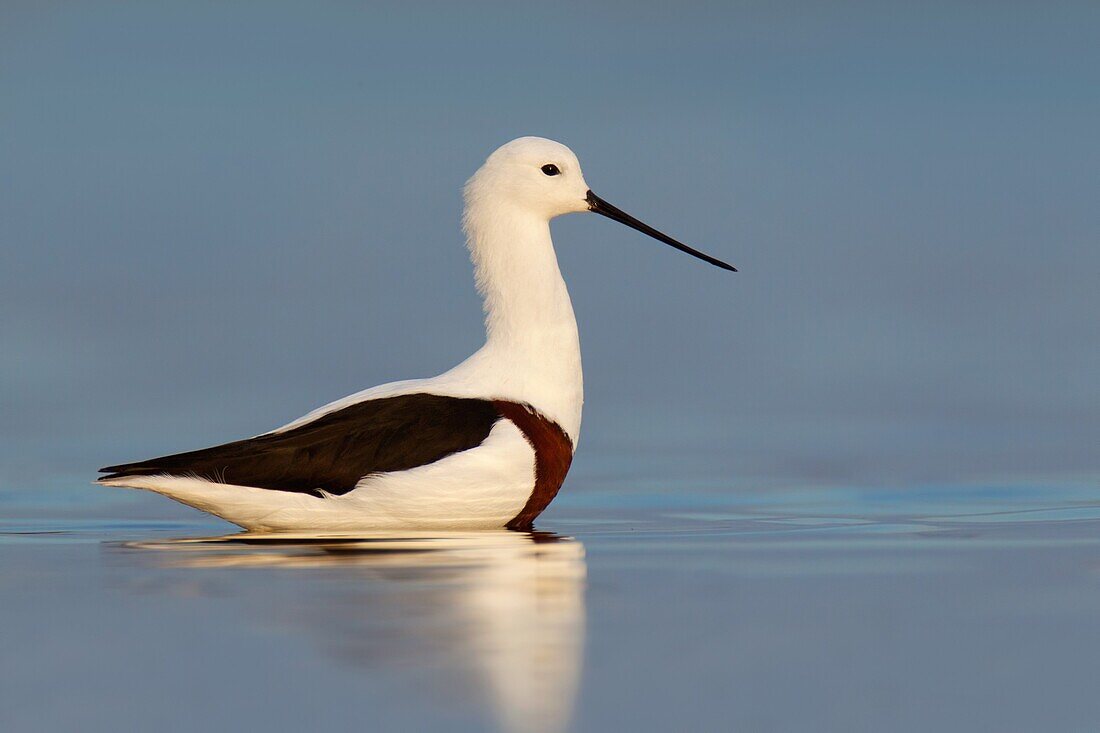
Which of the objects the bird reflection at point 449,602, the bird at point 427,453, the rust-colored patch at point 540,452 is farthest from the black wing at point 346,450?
the bird reflection at point 449,602

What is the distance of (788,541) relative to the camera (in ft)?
33.4

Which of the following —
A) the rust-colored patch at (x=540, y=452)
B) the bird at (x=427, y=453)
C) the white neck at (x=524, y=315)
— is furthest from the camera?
the white neck at (x=524, y=315)

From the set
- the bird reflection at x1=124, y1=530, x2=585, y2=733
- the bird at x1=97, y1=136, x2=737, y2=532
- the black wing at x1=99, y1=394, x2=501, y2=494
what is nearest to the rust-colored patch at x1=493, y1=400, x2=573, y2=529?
the bird at x1=97, y1=136, x2=737, y2=532

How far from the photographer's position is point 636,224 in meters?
12.3

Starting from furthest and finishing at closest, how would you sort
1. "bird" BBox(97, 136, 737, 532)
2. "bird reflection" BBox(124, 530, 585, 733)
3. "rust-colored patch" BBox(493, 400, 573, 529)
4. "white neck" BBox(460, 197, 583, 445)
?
1. "white neck" BBox(460, 197, 583, 445)
2. "rust-colored patch" BBox(493, 400, 573, 529)
3. "bird" BBox(97, 136, 737, 532)
4. "bird reflection" BBox(124, 530, 585, 733)

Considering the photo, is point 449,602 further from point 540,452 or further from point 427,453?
point 540,452

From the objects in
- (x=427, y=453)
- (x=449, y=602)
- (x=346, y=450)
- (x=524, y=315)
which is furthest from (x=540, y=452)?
(x=449, y=602)

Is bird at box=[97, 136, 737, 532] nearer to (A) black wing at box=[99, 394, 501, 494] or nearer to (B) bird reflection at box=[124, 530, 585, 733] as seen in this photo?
(A) black wing at box=[99, 394, 501, 494]

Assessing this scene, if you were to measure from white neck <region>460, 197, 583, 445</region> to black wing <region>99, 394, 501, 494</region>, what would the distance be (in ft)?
1.28

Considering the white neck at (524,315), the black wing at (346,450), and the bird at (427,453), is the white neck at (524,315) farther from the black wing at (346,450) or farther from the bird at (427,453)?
the black wing at (346,450)

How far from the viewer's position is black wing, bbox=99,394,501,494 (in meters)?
10.7

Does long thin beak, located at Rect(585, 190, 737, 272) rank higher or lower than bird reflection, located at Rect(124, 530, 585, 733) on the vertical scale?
higher

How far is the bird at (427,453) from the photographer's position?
35.1 feet

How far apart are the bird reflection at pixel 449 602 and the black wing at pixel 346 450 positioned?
38 centimetres
